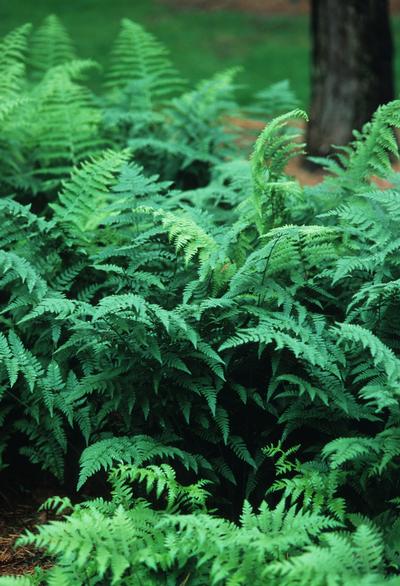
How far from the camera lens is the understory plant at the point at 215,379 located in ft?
9.22

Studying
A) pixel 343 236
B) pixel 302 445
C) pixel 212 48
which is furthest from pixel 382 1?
pixel 212 48

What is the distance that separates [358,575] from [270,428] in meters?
1.08

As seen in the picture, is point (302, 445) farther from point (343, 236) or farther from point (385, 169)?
point (385, 169)

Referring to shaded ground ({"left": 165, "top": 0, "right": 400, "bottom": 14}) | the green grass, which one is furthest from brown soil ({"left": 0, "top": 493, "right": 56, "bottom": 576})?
shaded ground ({"left": 165, "top": 0, "right": 400, "bottom": 14})

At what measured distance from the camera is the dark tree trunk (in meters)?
6.66

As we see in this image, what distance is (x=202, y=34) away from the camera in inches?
559

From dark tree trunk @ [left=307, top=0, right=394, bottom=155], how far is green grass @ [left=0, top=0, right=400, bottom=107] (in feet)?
10.6

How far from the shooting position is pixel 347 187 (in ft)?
13.8

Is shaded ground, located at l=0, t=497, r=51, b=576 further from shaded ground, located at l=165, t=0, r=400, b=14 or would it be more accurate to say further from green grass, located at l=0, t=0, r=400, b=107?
shaded ground, located at l=165, t=0, r=400, b=14

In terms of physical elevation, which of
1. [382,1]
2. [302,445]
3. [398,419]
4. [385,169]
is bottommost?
[302,445]

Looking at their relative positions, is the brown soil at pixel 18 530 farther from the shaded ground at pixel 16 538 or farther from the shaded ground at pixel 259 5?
the shaded ground at pixel 259 5

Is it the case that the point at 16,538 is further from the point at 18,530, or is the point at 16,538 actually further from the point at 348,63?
the point at 348,63

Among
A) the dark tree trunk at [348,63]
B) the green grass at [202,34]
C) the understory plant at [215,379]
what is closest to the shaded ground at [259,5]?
the green grass at [202,34]

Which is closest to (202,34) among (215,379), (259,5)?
(259,5)
